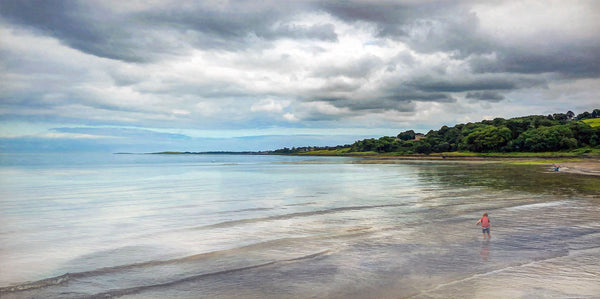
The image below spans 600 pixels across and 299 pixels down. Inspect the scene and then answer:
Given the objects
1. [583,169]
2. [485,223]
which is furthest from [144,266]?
[583,169]

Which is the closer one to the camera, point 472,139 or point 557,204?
point 557,204

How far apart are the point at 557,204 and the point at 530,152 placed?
152 meters

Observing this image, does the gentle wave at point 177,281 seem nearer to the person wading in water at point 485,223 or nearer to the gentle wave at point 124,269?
the gentle wave at point 124,269

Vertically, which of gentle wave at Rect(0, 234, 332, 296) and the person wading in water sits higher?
the person wading in water

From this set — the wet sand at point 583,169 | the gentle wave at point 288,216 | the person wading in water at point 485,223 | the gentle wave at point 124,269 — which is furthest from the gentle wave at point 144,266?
the wet sand at point 583,169

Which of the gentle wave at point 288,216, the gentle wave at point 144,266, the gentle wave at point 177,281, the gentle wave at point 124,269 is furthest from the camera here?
the gentle wave at point 288,216

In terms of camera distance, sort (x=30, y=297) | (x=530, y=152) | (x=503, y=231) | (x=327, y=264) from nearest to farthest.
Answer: (x=30, y=297), (x=327, y=264), (x=503, y=231), (x=530, y=152)

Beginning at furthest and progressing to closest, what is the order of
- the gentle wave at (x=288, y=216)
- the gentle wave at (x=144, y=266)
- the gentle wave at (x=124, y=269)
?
the gentle wave at (x=288, y=216) → the gentle wave at (x=144, y=266) → the gentle wave at (x=124, y=269)

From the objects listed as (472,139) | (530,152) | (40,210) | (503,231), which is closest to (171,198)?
(40,210)

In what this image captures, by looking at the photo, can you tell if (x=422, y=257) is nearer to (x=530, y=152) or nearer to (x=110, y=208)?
(x=110, y=208)

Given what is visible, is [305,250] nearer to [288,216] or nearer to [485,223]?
[485,223]

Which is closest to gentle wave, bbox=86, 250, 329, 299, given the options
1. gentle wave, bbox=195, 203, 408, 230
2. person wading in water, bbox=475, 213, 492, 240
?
person wading in water, bbox=475, 213, 492, 240

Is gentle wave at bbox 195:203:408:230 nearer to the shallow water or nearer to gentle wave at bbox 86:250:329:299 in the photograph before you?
the shallow water

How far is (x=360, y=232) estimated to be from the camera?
914 inches
